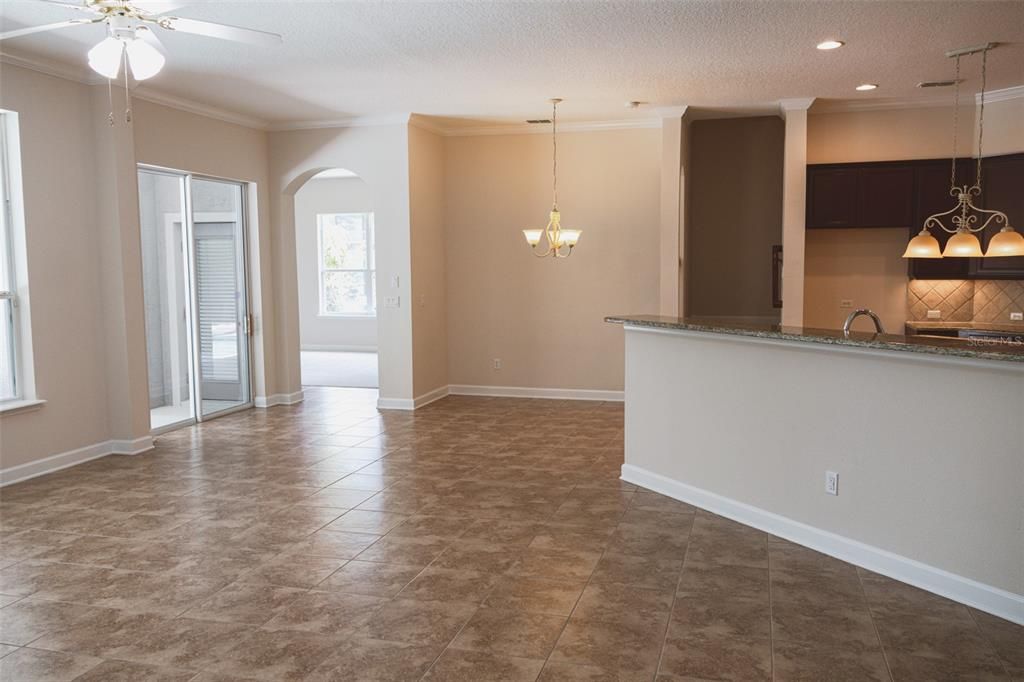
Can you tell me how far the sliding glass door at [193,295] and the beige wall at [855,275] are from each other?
5604mm

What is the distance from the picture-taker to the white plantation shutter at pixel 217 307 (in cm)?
732

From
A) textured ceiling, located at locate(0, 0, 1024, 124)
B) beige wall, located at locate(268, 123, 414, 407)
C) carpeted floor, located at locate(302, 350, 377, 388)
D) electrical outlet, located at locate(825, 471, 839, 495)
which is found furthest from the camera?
carpeted floor, located at locate(302, 350, 377, 388)

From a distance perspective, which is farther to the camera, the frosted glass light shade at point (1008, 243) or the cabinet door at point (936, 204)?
the cabinet door at point (936, 204)

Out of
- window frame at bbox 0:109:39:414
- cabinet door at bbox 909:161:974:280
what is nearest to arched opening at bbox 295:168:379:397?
window frame at bbox 0:109:39:414

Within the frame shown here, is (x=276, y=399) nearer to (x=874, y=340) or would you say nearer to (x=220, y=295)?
(x=220, y=295)

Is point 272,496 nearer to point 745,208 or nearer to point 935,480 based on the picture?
point 935,480

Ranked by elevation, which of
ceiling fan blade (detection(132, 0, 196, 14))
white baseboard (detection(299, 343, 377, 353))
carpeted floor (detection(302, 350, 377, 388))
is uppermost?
ceiling fan blade (detection(132, 0, 196, 14))

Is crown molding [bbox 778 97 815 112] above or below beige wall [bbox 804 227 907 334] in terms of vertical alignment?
above

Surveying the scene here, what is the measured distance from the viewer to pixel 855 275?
736cm

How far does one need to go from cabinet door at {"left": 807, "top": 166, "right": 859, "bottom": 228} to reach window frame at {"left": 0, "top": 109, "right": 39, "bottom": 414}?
6381mm

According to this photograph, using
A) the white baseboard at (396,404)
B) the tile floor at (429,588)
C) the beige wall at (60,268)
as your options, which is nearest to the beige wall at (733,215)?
the white baseboard at (396,404)

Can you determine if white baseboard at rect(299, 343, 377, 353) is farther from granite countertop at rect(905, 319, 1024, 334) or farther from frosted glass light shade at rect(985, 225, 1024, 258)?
frosted glass light shade at rect(985, 225, 1024, 258)

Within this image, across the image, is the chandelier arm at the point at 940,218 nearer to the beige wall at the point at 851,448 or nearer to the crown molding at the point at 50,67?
the beige wall at the point at 851,448

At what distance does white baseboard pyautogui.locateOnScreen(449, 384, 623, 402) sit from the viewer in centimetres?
822
